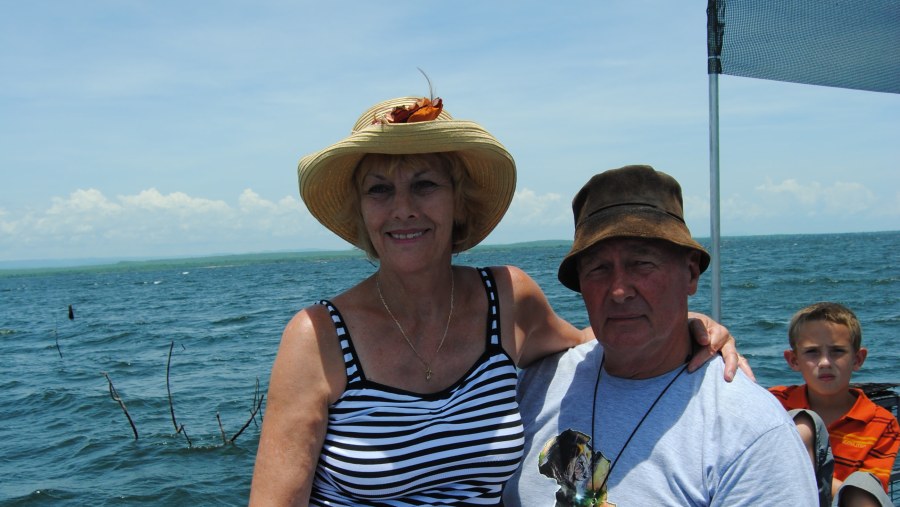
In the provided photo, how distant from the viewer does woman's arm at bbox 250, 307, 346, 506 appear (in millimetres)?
2307

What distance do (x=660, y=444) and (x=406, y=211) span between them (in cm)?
111

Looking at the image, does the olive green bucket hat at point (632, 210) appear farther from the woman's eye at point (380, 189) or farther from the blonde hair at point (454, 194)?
the woman's eye at point (380, 189)

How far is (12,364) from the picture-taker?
→ 77.1 ft

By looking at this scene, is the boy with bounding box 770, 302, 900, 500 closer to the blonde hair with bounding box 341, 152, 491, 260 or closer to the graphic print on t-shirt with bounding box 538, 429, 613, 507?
the graphic print on t-shirt with bounding box 538, 429, 613, 507

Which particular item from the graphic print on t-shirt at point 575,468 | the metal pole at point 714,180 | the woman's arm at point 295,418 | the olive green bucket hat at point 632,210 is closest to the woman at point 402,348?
the woman's arm at point 295,418

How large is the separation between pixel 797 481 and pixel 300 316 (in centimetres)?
158

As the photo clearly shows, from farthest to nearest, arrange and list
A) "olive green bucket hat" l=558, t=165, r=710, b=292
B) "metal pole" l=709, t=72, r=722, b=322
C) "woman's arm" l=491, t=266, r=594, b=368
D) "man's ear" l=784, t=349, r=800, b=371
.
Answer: "man's ear" l=784, t=349, r=800, b=371
"metal pole" l=709, t=72, r=722, b=322
"woman's arm" l=491, t=266, r=594, b=368
"olive green bucket hat" l=558, t=165, r=710, b=292

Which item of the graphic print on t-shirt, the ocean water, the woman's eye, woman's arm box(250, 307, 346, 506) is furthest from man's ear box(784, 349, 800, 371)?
the ocean water

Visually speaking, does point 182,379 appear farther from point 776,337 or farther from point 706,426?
point 706,426

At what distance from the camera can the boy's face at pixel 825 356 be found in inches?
167

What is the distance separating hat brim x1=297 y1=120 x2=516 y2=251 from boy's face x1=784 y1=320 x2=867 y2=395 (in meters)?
2.42

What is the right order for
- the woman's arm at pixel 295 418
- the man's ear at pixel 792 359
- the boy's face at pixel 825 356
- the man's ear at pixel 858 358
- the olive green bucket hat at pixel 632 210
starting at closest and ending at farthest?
the woman's arm at pixel 295 418
the olive green bucket hat at pixel 632 210
the boy's face at pixel 825 356
the man's ear at pixel 858 358
the man's ear at pixel 792 359

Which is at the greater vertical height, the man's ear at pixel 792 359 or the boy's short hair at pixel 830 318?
the boy's short hair at pixel 830 318

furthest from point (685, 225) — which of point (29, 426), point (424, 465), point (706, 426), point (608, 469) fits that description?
point (29, 426)
